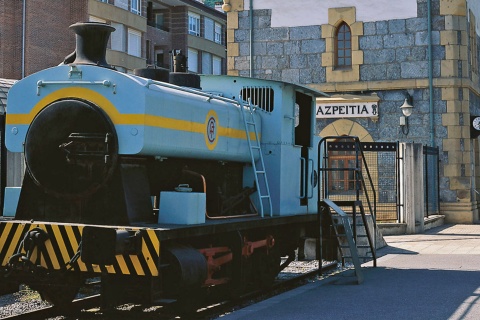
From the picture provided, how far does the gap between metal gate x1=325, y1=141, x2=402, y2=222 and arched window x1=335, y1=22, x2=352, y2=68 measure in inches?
126

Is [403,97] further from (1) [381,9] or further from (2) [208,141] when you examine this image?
(2) [208,141]

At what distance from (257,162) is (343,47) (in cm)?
1490

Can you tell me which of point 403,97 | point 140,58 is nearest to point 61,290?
point 403,97

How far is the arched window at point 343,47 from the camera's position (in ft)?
84.8

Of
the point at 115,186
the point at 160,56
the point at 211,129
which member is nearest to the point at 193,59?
the point at 160,56

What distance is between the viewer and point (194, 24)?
178ft

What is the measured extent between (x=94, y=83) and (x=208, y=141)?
1.91m

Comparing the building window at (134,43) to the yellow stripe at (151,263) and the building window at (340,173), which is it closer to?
the building window at (340,173)

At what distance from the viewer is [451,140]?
24.8 metres

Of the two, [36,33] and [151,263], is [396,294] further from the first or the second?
[36,33]

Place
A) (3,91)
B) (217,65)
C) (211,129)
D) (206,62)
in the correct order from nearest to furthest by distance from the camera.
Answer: (211,129), (3,91), (206,62), (217,65)

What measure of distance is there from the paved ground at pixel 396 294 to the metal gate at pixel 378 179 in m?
6.06

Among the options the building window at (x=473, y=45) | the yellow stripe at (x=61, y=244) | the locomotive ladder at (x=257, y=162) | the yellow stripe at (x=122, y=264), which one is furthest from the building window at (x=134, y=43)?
the yellow stripe at (x=122, y=264)

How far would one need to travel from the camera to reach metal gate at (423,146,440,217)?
24.0 metres
